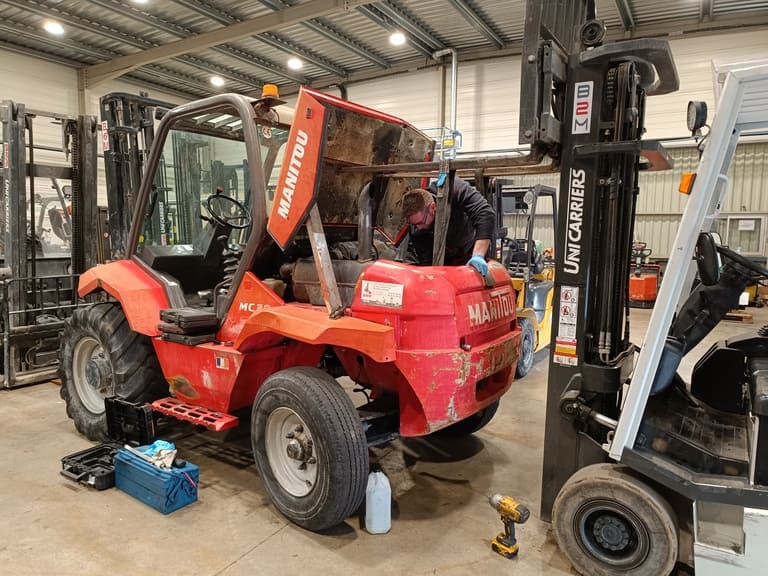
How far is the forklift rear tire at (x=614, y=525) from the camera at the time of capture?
250cm

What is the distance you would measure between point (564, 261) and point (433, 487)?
1.80 meters

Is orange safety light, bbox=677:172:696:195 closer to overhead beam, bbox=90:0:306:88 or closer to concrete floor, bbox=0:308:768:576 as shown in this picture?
Answer: concrete floor, bbox=0:308:768:576

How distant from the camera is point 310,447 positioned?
311cm

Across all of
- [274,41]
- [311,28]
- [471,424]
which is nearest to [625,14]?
[311,28]

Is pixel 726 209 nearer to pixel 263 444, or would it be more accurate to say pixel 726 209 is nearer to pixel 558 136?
pixel 558 136

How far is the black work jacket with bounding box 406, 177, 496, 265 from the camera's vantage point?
3701 millimetres

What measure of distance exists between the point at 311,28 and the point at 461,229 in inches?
400

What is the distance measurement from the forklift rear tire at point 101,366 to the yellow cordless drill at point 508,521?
2781mm

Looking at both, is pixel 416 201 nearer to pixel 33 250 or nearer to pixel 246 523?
pixel 246 523

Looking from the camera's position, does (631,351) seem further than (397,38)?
No

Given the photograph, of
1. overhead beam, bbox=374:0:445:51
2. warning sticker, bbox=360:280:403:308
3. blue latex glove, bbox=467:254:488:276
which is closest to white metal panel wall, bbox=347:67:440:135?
overhead beam, bbox=374:0:445:51

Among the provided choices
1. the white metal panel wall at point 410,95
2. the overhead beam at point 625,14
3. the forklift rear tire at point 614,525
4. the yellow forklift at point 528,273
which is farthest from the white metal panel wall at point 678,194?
the forklift rear tire at point 614,525

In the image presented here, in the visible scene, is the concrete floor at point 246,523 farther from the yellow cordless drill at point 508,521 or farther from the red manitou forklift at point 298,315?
the red manitou forklift at point 298,315

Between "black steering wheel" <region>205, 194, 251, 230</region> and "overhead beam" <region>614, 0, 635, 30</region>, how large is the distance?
974 cm
